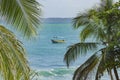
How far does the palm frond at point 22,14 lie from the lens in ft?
13.5

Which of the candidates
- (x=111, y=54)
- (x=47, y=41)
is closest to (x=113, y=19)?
(x=111, y=54)

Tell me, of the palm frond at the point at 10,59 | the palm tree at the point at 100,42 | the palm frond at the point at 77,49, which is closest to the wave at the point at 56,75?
the palm frond at the point at 77,49

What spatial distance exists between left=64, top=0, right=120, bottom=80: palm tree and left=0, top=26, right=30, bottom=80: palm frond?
182 inches

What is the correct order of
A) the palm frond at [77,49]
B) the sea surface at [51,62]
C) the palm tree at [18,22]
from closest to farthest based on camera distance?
the palm tree at [18,22] → the palm frond at [77,49] → the sea surface at [51,62]

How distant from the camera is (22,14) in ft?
13.5

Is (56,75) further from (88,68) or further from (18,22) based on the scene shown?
(18,22)

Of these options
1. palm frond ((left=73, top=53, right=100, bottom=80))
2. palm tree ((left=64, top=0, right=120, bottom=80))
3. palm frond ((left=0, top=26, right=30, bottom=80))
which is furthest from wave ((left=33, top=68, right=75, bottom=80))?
palm frond ((left=0, top=26, right=30, bottom=80))

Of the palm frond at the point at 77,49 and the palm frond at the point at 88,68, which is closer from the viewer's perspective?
the palm frond at the point at 88,68

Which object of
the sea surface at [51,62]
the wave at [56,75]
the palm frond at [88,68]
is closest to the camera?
the palm frond at [88,68]

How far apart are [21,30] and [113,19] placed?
4950 millimetres

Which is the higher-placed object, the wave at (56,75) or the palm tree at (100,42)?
the palm tree at (100,42)

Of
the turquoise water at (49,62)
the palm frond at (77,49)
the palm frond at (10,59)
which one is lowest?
the turquoise water at (49,62)

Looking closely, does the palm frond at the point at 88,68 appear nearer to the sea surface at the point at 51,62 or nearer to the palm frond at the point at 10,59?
the sea surface at the point at 51,62

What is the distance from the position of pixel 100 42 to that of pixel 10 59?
5801mm
